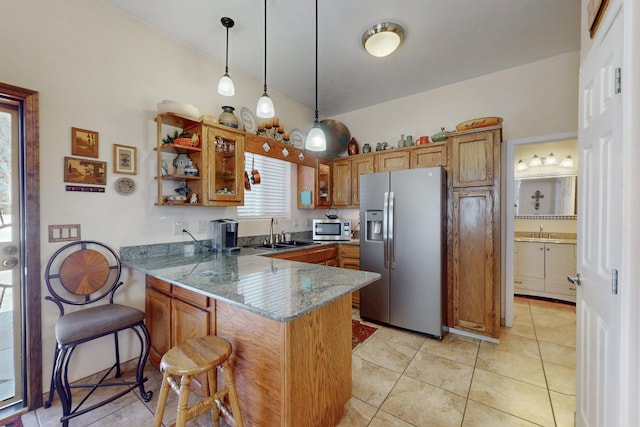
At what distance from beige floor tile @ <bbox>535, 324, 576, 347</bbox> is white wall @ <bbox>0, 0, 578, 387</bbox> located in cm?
222

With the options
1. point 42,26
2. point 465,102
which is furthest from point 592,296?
Answer: point 42,26

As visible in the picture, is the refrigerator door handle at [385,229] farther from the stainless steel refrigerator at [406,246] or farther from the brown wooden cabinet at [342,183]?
the brown wooden cabinet at [342,183]

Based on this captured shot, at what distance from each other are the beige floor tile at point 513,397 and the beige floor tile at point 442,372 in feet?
0.21

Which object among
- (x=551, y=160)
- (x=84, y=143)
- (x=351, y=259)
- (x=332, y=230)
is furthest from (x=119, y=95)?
(x=551, y=160)

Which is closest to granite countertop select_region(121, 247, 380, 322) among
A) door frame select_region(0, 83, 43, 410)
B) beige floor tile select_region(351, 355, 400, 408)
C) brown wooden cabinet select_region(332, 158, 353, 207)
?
door frame select_region(0, 83, 43, 410)

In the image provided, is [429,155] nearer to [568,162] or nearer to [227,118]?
[227,118]

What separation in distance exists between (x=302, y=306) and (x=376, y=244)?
6.89ft

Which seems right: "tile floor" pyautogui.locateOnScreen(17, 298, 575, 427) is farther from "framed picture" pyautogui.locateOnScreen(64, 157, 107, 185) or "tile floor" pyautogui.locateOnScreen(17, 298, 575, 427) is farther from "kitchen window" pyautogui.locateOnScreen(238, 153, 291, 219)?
"kitchen window" pyautogui.locateOnScreen(238, 153, 291, 219)

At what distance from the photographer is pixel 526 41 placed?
258cm

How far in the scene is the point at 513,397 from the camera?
72.9 inches

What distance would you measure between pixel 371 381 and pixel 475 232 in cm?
185

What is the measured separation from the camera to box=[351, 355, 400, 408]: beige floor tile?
1859mm

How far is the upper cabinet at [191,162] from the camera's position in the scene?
233 cm

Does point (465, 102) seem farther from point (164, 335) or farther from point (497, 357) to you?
point (164, 335)
